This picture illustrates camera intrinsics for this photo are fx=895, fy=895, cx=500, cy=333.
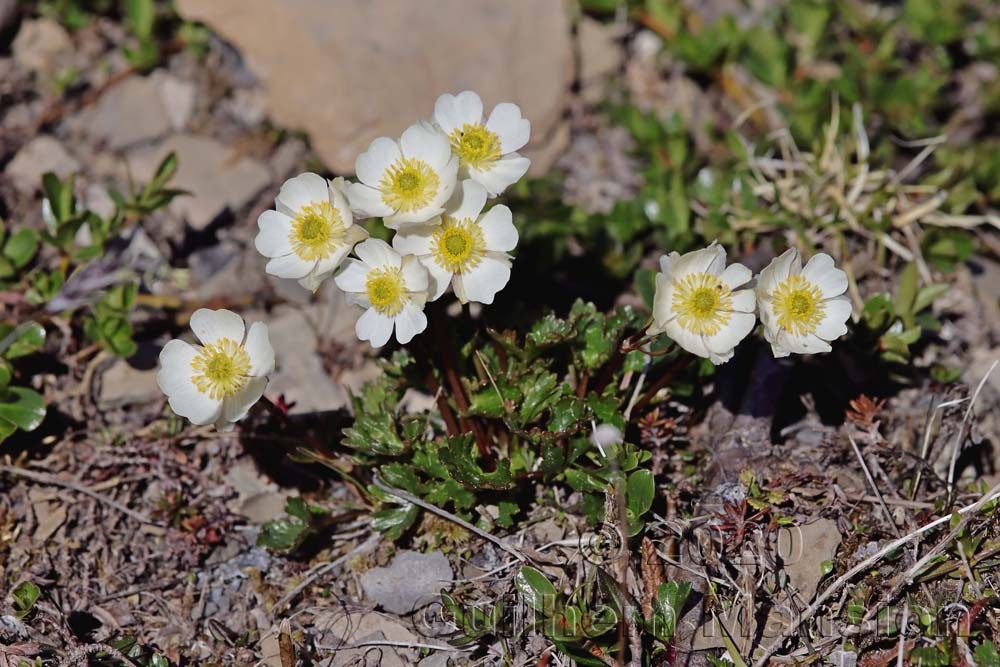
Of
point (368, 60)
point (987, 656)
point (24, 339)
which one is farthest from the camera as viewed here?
point (368, 60)

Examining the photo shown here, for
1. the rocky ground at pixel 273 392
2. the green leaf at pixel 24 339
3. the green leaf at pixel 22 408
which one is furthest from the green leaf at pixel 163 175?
the green leaf at pixel 22 408

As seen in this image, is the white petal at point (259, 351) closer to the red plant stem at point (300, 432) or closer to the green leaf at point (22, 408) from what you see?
the red plant stem at point (300, 432)

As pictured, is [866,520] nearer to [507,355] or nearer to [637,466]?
[637,466]

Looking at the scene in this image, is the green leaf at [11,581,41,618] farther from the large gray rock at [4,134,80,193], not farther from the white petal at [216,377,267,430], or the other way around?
the large gray rock at [4,134,80,193]

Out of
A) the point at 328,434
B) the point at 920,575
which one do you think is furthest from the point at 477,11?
the point at 920,575

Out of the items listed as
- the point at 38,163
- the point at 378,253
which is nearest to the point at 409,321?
the point at 378,253

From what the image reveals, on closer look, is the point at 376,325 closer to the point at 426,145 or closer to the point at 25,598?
the point at 426,145
